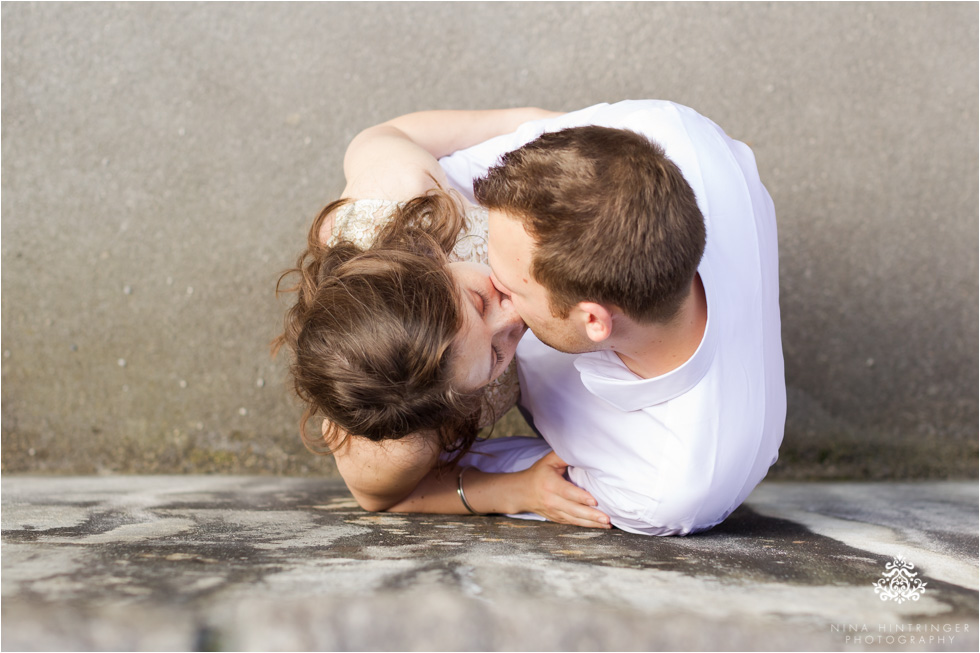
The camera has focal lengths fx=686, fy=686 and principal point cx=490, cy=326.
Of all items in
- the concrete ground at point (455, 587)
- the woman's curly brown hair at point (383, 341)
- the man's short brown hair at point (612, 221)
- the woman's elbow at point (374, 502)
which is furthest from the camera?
the woman's elbow at point (374, 502)

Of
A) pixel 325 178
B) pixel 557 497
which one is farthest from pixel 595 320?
pixel 325 178

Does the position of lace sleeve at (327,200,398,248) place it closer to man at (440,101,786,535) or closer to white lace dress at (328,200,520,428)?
white lace dress at (328,200,520,428)

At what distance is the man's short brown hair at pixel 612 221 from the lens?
4.49 ft

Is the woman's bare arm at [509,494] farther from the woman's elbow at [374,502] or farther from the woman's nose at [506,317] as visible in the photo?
the woman's nose at [506,317]

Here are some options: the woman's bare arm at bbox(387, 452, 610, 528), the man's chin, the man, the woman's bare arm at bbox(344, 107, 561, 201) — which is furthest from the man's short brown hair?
the woman's bare arm at bbox(387, 452, 610, 528)

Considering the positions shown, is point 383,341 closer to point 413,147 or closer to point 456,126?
point 413,147

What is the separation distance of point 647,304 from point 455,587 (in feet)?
2.22

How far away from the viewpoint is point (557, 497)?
1.87 m

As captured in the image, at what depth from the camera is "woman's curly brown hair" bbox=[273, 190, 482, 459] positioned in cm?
147

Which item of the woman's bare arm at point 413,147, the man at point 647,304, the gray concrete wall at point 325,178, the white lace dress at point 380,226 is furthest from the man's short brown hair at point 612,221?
the gray concrete wall at point 325,178

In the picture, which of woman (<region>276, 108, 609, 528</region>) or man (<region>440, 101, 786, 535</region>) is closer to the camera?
man (<region>440, 101, 786, 535</region>)

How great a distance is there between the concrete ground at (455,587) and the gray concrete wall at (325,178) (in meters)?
1.07

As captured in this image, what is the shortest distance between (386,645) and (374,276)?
0.79 metres

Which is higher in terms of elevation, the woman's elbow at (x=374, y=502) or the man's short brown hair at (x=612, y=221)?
the man's short brown hair at (x=612, y=221)
